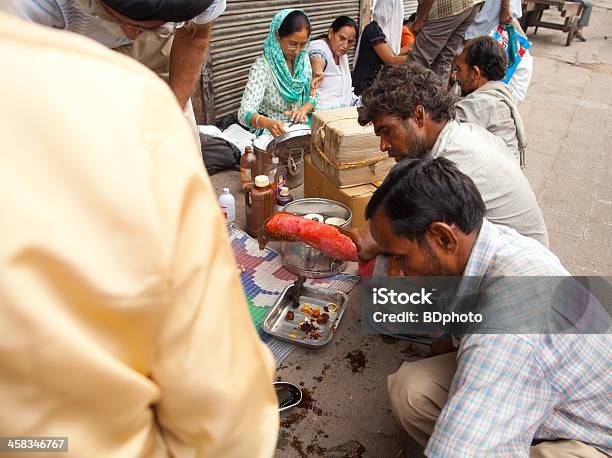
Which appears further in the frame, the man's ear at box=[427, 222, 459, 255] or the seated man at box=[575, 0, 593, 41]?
the seated man at box=[575, 0, 593, 41]

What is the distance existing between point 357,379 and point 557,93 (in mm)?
6941

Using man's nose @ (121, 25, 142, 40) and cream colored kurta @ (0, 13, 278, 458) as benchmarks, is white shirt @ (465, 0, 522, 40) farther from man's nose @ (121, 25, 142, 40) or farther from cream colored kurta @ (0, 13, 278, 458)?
cream colored kurta @ (0, 13, 278, 458)

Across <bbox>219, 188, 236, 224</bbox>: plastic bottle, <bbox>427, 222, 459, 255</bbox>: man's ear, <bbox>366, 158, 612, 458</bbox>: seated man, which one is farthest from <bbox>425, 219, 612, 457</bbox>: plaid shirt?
<bbox>219, 188, 236, 224</bbox>: plastic bottle

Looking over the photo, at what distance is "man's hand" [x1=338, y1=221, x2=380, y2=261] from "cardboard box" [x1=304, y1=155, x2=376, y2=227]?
23.1 inches

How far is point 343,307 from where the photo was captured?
286 centimetres

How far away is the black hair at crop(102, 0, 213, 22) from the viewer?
4.77 feet

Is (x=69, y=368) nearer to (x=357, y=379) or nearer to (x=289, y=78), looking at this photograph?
(x=357, y=379)

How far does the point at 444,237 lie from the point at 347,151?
1801mm

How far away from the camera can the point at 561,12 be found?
10.7m

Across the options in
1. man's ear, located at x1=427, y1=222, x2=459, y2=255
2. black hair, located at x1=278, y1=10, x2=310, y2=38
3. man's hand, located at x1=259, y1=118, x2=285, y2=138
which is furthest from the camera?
black hair, located at x1=278, y1=10, x2=310, y2=38

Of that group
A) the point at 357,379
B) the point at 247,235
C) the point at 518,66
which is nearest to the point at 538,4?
the point at 518,66

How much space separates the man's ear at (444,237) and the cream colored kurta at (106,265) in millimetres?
1110

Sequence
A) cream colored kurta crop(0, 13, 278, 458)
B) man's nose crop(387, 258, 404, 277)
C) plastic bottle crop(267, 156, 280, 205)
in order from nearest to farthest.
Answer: cream colored kurta crop(0, 13, 278, 458) < man's nose crop(387, 258, 404, 277) < plastic bottle crop(267, 156, 280, 205)

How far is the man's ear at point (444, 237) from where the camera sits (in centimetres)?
162
